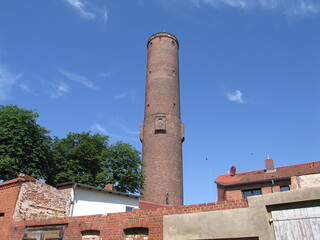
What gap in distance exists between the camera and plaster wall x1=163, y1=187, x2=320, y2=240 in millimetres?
6586

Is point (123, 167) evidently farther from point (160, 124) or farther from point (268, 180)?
point (268, 180)

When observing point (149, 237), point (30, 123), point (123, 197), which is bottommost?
point (149, 237)

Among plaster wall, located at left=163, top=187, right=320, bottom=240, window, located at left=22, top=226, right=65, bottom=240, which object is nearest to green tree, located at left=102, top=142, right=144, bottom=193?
window, located at left=22, top=226, right=65, bottom=240

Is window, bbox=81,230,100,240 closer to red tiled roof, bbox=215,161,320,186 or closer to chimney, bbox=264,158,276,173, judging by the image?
red tiled roof, bbox=215,161,320,186

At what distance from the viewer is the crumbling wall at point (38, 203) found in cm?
1238

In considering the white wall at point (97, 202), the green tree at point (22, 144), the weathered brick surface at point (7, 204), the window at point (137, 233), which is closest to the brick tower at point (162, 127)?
the white wall at point (97, 202)

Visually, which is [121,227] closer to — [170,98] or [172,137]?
[172,137]

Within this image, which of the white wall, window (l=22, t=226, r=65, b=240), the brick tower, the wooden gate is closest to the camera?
the wooden gate

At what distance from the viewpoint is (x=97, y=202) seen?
17.7 m

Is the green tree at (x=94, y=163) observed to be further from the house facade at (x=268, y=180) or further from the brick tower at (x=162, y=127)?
the house facade at (x=268, y=180)

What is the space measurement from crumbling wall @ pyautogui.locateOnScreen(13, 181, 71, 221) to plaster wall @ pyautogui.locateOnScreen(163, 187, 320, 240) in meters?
7.74

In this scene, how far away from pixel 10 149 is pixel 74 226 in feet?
39.0

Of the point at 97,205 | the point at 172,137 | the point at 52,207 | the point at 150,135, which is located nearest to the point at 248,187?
the point at 172,137

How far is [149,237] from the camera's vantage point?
814 cm
